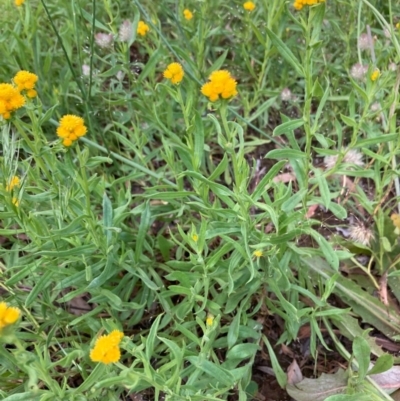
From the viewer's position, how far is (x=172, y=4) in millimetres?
2951

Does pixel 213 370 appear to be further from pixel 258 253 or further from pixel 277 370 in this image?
pixel 277 370

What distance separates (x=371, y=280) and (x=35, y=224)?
4.47 feet

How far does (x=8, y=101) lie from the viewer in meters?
1.35

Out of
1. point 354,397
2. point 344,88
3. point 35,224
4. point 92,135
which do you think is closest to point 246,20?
point 344,88

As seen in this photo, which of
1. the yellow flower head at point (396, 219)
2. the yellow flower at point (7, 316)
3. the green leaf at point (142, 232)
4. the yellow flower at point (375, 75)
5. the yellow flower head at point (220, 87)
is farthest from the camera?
the yellow flower head at point (396, 219)

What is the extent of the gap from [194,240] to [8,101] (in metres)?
0.65

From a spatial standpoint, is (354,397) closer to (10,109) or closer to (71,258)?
(71,258)

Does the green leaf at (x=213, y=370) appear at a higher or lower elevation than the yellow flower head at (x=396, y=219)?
higher

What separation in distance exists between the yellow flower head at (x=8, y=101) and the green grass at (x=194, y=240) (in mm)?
34

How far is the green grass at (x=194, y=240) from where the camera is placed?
1.47 meters

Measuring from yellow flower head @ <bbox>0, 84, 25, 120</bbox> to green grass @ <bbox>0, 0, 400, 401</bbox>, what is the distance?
0.11 feet

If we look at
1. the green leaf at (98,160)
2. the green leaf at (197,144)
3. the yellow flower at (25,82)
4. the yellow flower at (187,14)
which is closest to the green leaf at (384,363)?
the green leaf at (197,144)

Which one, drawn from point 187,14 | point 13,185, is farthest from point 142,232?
point 187,14

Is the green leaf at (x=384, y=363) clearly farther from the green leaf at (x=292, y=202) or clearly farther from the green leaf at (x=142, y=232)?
the green leaf at (x=142, y=232)
